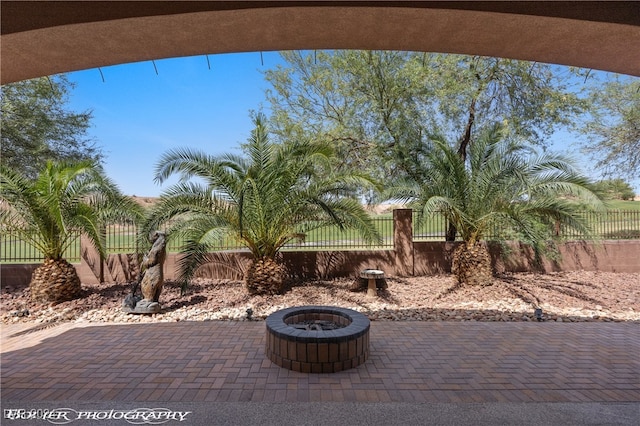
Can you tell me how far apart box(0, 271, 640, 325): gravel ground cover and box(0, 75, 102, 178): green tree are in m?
5.53

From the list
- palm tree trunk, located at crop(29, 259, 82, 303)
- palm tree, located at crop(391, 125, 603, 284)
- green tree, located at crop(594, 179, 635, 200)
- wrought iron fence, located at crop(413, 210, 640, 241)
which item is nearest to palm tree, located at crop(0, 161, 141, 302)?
palm tree trunk, located at crop(29, 259, 82, 303)

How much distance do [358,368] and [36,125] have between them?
1417 cm

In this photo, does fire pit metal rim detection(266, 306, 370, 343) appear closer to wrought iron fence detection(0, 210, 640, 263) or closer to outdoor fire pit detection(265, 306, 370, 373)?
outdoor fire pit detection(265, 306, 370, 373)

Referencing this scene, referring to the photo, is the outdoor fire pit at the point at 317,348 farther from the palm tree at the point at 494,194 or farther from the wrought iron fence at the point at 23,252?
the wrought iron fence at the point at 23,252

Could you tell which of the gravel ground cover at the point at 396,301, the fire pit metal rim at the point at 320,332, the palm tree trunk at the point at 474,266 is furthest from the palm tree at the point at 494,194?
the fire pit metal rim at the point at 320,332

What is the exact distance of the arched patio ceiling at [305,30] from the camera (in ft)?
8.96

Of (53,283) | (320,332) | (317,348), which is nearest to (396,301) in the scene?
(320,332)

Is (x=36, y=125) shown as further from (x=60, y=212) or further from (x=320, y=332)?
(x=320, y=332)

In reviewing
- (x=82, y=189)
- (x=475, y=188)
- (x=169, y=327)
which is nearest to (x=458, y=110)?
(x=475, y=188)

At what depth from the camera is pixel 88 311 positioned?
6.62 metres

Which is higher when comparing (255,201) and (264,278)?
(255,201)

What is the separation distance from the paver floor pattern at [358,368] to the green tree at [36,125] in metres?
9.77

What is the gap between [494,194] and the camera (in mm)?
7629

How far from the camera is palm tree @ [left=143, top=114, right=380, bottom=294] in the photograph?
693cm
